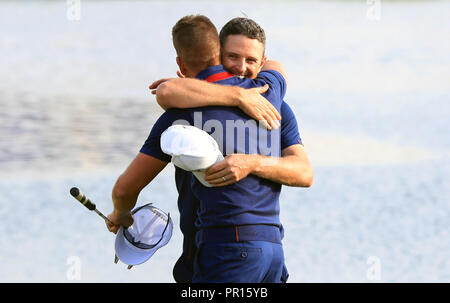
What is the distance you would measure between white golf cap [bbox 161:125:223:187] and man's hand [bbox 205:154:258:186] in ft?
0.10

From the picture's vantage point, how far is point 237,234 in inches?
111

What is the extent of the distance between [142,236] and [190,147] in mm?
800

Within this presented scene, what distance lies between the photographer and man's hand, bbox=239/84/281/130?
2.86m

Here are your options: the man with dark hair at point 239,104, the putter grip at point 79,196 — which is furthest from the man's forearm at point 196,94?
the putter grip at point 79,196

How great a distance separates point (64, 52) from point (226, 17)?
287 cm

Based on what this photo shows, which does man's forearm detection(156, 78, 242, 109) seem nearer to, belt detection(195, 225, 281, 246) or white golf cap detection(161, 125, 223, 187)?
white golf cap detection(161, 125, 223, 187)

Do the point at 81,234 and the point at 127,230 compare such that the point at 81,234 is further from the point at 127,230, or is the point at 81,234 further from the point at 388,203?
the point at 127,230

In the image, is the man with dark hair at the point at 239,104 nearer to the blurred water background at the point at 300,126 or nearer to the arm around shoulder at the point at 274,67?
the arm around shoulder at the point at 274,67

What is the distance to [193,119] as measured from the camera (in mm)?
2863

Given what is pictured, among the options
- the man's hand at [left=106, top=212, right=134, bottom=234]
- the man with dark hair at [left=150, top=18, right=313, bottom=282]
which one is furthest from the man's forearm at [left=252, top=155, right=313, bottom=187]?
the man's hand at [left=106, top=212, right=134, bottom=234]

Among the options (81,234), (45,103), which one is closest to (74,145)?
(45,103)

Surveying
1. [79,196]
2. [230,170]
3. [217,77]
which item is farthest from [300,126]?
[230,170]

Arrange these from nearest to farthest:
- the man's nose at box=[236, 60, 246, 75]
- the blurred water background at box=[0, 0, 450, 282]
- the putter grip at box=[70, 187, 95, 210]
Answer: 1. the man's nose at box=[236, 60, 246, 75]
2. the putter grip at box=[70, 187, 95, 210]
3. the blurred water background at box=[0, 0, 450, 282]

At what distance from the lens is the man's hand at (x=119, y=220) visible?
3255 mm
